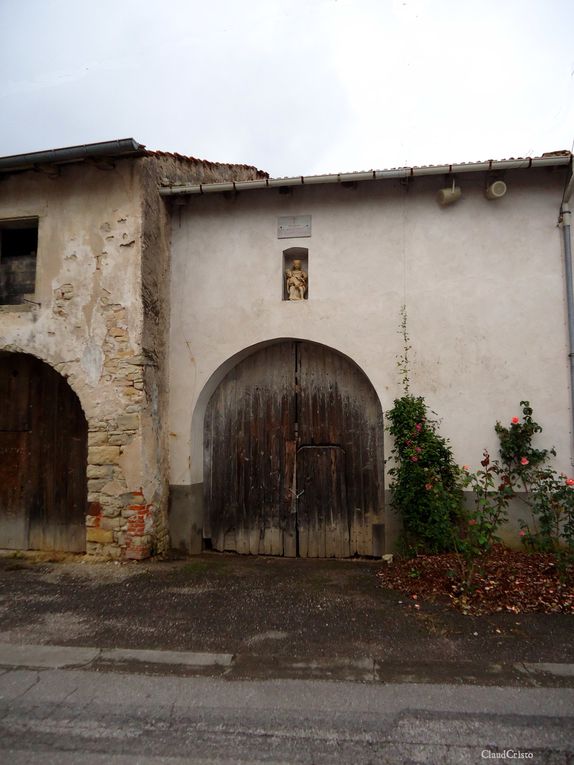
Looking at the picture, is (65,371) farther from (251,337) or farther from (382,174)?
(382,174)

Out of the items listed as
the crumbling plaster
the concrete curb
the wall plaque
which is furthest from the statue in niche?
the concrete curb

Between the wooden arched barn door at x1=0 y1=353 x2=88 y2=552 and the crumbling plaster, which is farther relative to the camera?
the wooden arched barn door at x1=0 y1=353 x2=88 y2=552

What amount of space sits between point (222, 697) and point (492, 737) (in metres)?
1.54

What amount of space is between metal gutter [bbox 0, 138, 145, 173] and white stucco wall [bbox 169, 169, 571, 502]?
1.13 metres

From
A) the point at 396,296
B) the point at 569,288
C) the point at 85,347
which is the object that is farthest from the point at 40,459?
the point at 569,288

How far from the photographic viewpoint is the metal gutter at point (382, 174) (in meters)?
Answer: 5.57

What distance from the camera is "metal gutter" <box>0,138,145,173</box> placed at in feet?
18.2

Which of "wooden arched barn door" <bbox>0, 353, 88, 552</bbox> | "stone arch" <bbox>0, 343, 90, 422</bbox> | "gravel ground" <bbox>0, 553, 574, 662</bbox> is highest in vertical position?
"stone arch" <bbox>0, 343, 90, 422</bbox>

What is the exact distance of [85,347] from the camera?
5867mm

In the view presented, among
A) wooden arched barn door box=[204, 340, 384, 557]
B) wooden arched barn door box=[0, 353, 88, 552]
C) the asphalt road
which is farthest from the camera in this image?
wooden arched barn door box=[0, 353, 88, 552]

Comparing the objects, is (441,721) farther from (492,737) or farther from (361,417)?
(361,417)

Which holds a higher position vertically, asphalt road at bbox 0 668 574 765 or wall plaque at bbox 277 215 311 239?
wall plaque at bbox 277 215 311 239

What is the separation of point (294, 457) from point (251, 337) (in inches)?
67.0

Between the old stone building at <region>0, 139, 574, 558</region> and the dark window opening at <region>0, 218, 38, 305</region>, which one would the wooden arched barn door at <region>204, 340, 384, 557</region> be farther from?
the dark window opening at <region>0, 218, 38, 305</region>
